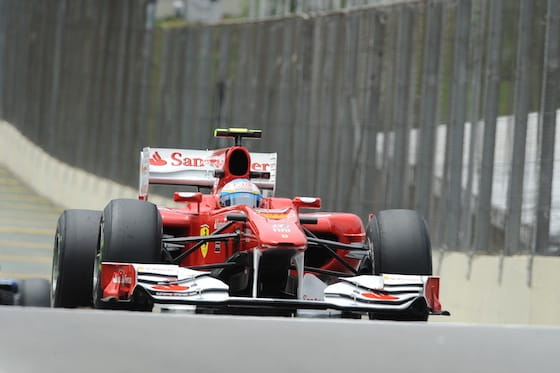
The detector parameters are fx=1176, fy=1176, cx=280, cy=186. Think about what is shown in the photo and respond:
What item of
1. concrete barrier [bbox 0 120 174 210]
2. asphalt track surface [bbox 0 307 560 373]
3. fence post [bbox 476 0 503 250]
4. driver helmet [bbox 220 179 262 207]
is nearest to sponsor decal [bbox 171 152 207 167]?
driver helmet [bbox 220 179 262 207]

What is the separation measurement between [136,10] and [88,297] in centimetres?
1298

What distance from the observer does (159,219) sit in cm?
848

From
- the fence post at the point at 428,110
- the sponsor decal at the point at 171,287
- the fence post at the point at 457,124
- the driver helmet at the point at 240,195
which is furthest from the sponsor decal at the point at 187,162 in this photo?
the fence post at the point at 428,110

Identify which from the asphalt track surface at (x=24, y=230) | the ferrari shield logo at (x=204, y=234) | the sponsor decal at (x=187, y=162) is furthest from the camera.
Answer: the asphalt track surface at (x=24, y=230)

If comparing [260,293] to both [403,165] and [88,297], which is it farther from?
[403,165]

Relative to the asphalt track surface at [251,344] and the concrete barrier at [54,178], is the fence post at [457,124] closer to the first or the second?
the concrete barrier at [54,178]

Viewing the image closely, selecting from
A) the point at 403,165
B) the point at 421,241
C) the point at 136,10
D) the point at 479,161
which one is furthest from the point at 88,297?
the point at 136,10

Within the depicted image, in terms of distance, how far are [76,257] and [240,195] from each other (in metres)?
1.41

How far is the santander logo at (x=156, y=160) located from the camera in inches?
415

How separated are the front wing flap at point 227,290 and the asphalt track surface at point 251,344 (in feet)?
11.8

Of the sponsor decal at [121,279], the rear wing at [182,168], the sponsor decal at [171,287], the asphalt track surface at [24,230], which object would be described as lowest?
the asphalt track surface at [24,230]

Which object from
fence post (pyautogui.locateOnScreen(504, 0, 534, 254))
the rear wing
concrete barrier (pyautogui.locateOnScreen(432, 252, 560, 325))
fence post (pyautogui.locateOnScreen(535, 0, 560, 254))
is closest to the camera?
the rear wing

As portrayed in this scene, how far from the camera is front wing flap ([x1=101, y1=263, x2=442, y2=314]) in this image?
315 inches

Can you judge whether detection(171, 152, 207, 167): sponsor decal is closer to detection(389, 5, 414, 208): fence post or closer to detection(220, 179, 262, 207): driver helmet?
detection(220, 179, 262, 207): driver helmet
